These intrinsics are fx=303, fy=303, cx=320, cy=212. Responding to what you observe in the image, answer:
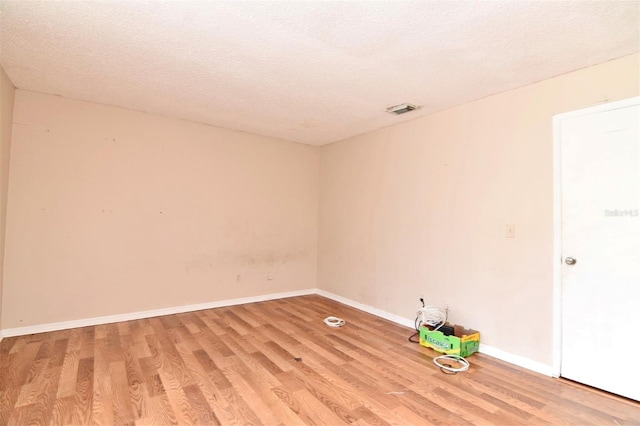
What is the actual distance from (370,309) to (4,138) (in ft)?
14.7

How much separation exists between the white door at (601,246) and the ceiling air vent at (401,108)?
4.48ft

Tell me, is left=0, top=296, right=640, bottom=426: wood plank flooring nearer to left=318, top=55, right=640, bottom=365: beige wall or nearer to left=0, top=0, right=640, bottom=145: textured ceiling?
left=318, top=55, right=640, bottom=365: beige wall

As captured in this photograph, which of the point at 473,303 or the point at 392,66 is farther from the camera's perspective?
the point at 473,303

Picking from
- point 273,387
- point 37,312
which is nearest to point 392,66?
point 273,387

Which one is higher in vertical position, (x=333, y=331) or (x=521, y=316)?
(x=521, y=316)

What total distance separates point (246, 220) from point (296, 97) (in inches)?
84.4

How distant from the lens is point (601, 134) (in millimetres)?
2344

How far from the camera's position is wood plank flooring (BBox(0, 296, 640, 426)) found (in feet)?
6.38

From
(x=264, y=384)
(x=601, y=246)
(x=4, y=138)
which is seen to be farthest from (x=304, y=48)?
(x=4, y=138)

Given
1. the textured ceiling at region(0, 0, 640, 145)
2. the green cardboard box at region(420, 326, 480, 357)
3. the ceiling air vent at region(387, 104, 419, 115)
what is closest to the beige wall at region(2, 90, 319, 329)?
the textured ceiling at region(0, 0, 640, 145)

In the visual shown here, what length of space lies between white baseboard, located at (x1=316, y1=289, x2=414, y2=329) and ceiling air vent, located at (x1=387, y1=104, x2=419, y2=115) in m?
2.48

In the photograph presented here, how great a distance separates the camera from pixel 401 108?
342cm

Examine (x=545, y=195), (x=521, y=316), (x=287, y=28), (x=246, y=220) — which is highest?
(x=287, y=28)

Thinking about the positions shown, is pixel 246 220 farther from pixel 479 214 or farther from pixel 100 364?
pixel 479 214
